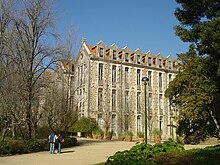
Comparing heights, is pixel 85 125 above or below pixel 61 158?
above

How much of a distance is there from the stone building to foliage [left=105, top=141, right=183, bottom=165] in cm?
2934

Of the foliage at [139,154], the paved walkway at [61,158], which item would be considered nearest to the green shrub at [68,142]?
the paved walkway at [61,158]

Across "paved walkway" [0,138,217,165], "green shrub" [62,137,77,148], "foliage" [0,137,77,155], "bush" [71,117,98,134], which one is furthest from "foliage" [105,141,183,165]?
"bush" [71,117,98,134]

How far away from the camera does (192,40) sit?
535 inches

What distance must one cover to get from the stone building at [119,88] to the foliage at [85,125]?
1.43 metres

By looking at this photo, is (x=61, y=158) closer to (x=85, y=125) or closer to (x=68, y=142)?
(x=68, y=142)

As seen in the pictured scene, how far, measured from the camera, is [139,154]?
10.1 meters

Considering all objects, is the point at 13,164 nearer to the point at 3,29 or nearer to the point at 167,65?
the point at 3,29

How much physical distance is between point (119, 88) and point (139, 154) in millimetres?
35945

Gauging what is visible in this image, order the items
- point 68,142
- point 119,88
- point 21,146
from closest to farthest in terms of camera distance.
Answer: point 21,146 → point 68,142 → point 119,88

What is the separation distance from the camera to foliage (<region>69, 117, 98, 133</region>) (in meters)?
40.4

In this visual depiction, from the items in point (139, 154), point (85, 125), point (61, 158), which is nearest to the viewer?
point (139, 154)

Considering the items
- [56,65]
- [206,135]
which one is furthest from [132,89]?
[56,65]

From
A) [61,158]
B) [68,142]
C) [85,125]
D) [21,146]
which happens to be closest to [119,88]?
[85,125]
